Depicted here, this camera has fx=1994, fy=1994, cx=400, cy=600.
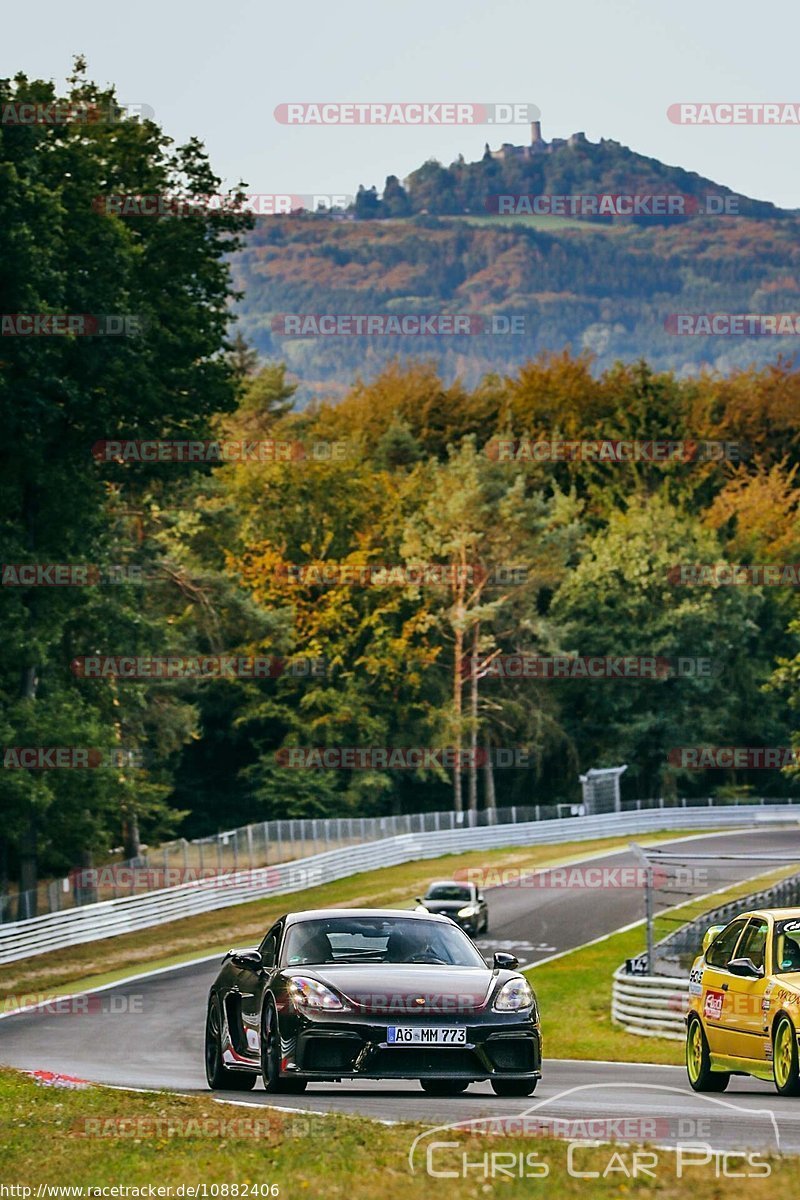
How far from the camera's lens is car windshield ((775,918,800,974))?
14.7m

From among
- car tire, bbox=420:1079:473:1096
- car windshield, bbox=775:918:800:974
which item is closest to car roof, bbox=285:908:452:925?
car tire, bbox=420:1079:473:1096

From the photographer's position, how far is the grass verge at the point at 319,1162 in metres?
8.82

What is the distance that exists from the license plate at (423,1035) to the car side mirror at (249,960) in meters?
1.66

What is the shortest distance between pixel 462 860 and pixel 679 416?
171ft

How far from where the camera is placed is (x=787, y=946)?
49.0 ft

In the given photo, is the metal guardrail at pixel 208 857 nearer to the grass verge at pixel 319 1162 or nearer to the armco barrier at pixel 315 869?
the armco barrier at pixel 315 869

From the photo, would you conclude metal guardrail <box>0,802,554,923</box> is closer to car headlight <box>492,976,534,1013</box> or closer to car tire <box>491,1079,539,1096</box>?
car tire <box>491,1079,539,1096</box>

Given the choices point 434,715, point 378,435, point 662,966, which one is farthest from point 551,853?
point 378,435

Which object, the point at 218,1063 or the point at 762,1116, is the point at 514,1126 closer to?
the point at 762,1116

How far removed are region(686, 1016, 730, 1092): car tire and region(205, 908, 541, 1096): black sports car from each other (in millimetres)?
2342

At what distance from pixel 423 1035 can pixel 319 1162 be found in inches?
130

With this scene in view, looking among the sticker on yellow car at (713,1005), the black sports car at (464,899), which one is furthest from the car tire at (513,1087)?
the black sports car at (464,899)

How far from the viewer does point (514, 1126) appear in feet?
36.6

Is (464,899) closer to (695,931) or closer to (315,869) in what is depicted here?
(695,931)
